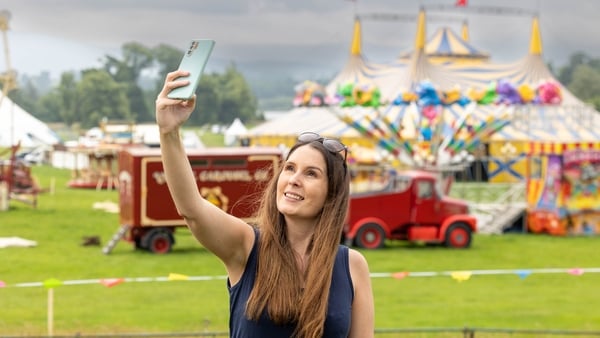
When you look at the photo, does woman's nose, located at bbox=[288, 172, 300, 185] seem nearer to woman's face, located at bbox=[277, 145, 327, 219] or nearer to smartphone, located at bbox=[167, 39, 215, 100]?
woman's face, located at bbox=[277, 145, 327, 219]

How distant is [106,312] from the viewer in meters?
14.1

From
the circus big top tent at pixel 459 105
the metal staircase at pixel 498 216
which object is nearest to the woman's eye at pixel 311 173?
the metal staircase at pixel 498 216

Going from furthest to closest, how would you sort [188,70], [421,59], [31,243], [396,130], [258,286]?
[421,59] → [396,130] → [31,243] → [258,286] → [188,70]

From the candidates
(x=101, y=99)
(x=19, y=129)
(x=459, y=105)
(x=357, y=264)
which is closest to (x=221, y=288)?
(x=357, y=264)

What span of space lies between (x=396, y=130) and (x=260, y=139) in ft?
62.8

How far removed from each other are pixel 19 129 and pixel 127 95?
39698 mm

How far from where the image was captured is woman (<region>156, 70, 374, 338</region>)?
3.25 metres

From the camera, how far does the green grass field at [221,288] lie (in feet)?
44.7

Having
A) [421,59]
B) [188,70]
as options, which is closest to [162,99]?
[188,70]

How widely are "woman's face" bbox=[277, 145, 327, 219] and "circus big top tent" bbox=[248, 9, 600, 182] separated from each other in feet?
85.1

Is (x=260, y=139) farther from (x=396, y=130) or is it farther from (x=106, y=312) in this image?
(x=106, y=312)

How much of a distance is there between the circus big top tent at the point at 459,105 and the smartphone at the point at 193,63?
26315mm

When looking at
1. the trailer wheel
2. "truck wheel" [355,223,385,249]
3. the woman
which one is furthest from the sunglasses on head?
"truck wheel" [355,223,385,249]

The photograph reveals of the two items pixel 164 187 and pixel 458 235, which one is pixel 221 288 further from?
pixel 458 235
